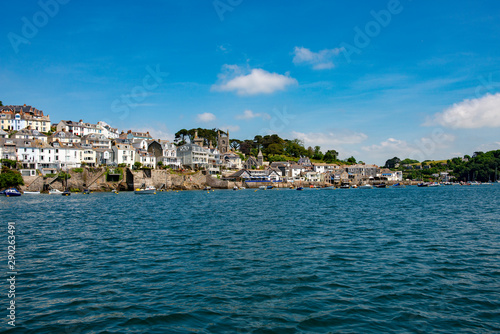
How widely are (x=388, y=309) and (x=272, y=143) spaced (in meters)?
178

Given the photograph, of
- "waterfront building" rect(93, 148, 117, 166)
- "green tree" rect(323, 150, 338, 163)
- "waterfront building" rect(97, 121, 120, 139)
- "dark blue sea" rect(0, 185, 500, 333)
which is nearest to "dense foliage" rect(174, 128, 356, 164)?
"green tree" rect(323, 150, 338, 163)

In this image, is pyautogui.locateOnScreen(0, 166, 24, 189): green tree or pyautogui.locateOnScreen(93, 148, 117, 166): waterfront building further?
pyautogui.locateOnScreen(93, 148, 117, 166): waterfront building

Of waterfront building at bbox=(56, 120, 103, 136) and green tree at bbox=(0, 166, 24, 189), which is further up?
waterfront building at bbox=(56, 120, 103, 136)

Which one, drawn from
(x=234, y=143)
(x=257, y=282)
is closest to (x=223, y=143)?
(x=234, y=143)

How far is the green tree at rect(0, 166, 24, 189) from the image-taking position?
7400cm

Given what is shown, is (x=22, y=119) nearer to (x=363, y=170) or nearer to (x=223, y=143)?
(x=223, y=143)

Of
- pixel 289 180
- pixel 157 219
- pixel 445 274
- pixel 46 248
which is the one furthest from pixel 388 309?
pixel 289 180

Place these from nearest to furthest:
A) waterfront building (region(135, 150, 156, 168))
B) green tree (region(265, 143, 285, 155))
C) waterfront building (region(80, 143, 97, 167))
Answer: waterfront building (region(80, 143, 97, 167)) < waterfront building (region(135, 150, 156, 168)) < green tree (region(265, 143, 285, 155))

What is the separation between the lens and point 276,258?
15906 millimetres

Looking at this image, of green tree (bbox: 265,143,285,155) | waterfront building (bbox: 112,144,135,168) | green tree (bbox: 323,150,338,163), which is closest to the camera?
waterfront building (bbox: 112,144,135,168)

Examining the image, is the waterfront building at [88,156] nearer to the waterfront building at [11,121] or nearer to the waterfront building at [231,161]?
the waterfront building at [11,121]

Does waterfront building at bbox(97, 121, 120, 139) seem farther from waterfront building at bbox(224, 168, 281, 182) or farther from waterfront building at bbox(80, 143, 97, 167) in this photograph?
waterfront building at bbox(224, 168, 281, 182)

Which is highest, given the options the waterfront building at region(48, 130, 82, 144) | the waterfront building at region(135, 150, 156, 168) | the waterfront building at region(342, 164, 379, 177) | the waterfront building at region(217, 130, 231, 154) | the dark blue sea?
the waterfront building at region(217, 130, 231, 154)

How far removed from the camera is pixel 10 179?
74312mm
